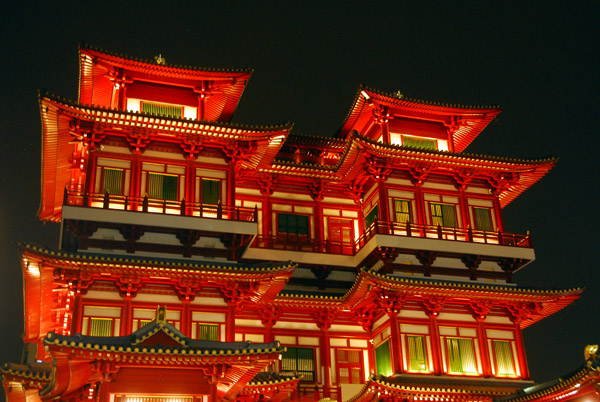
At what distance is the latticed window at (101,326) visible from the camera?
2516 cm

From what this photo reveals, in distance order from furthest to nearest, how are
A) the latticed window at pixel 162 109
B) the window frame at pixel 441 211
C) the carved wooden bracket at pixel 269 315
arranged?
the window frame at pixel 441 211 < the latticed window at pixel 162 109 < the carved wooden bracket at pixel 269 315

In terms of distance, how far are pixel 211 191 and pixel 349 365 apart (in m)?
10.2

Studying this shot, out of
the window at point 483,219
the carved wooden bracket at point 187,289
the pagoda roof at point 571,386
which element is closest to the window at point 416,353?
the pagoda roof at point 571,386

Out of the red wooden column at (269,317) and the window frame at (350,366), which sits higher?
the red wooden column at (269,317)

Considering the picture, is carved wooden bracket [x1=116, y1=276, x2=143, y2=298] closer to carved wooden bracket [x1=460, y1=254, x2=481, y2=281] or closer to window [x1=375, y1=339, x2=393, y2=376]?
window [x1=375, y1=339, x2=393, y2=376]

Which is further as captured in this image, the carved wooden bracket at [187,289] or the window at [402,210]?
the window at [402,210]

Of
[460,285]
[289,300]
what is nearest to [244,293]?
[289,300]

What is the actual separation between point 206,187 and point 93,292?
673 centimetres

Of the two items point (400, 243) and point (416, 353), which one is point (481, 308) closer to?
point (416, 353)

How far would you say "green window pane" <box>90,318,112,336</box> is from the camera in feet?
82.5

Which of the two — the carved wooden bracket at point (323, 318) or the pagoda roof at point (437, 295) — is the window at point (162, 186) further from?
the carved wooden bracket at point (323, 318)

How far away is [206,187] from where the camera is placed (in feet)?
96.4

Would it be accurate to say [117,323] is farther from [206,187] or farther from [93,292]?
[206,187]

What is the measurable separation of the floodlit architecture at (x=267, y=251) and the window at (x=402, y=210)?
79 mm
